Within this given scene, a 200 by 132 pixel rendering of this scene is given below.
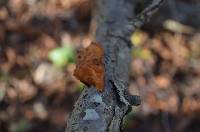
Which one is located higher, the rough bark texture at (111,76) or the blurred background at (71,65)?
the blurred background at (71,65)

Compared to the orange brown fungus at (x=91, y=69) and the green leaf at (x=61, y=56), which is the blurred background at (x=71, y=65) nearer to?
the green leaf at (x=61, y=56)

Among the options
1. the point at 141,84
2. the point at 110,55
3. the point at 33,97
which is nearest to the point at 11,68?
the point at 33,97

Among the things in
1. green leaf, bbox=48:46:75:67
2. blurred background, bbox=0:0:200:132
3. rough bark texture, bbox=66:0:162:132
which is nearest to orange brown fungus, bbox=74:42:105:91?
rough bark texture, bbox=66:0:162:132

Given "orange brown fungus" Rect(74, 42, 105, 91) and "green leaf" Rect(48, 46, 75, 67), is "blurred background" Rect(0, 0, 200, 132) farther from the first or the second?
"orange brown fungus" Rect(74, 42, 105, 91)

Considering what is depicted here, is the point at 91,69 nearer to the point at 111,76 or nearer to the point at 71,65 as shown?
the point at 111,76

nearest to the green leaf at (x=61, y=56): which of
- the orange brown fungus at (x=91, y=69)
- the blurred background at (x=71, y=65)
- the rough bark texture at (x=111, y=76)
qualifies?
the blurred background at (x=71, y=65)

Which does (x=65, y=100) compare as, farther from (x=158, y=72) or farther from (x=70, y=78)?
(x=158, y=72)
